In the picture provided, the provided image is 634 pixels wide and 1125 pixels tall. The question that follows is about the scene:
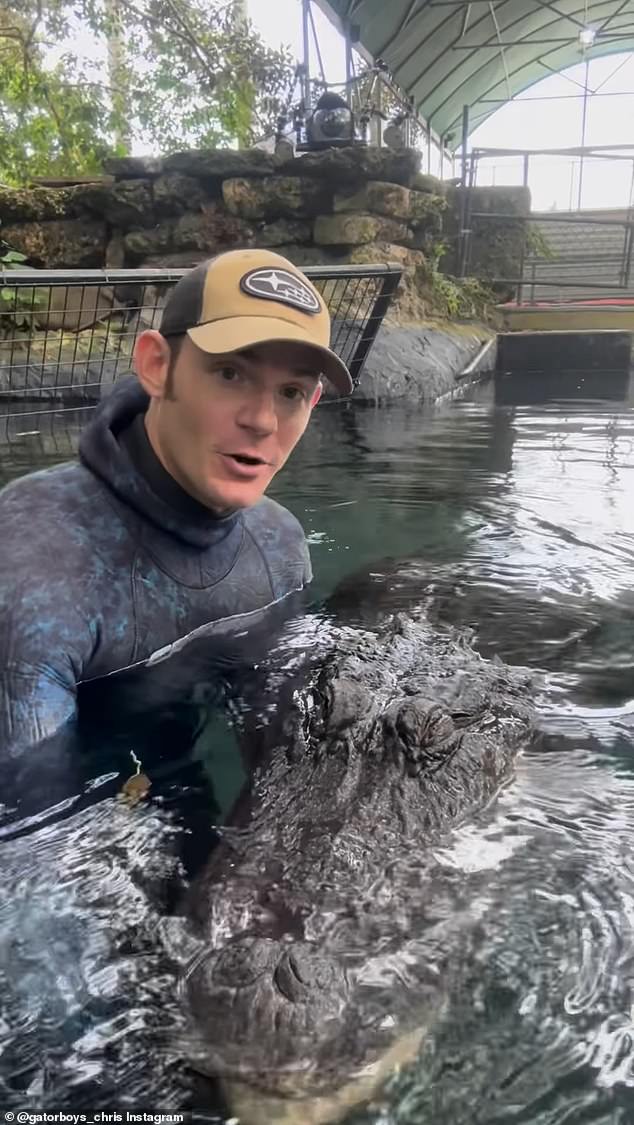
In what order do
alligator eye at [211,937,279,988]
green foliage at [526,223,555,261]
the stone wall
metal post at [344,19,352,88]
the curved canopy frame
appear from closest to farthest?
alligator eye at [211,937,279,988] → the stone wall → metal post at [344,19,352,88] → green foliage at [526,223,555,261] → the curved canopy frame

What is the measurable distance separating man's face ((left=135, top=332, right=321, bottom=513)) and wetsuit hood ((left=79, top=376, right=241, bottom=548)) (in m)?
0.06

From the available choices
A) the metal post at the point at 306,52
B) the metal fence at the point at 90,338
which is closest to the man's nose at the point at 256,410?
the metal fence at the point at 90,338

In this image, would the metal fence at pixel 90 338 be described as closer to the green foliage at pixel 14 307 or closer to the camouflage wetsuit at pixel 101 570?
the green foliage at pixel 14 307

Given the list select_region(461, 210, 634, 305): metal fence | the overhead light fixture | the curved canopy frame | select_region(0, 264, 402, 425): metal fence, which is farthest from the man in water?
the curved canopy frame

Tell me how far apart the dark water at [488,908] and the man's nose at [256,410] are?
958 mm

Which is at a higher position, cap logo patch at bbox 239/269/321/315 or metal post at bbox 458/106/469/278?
metal post at bbox 458/106/469/278

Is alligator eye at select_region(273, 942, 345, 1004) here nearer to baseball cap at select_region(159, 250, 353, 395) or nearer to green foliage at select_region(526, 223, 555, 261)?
baseball cap at select_region(159, 250, 353, 395)

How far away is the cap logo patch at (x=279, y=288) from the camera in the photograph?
2.62m

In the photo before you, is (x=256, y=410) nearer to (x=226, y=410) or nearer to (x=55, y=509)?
(x=226, y=410)

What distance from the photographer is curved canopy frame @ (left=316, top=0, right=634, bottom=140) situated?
17219 millimetres

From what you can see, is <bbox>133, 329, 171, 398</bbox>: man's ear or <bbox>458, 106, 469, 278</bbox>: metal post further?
<bbox>458, 106, 469, 278</bbox>: metal post

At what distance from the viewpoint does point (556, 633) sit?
11.7 ft

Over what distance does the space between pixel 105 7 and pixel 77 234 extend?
5.90 metres

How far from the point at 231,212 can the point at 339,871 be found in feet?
37.2
